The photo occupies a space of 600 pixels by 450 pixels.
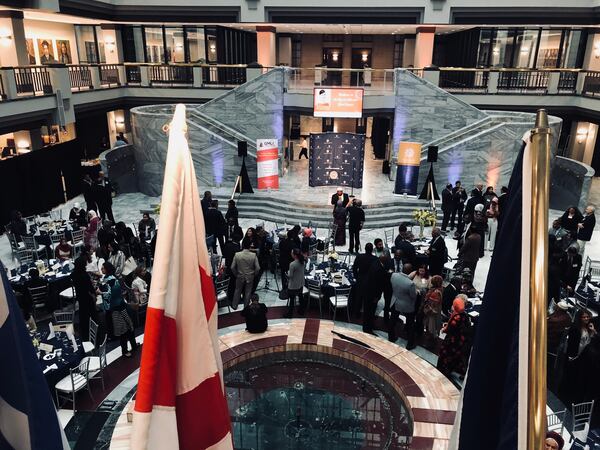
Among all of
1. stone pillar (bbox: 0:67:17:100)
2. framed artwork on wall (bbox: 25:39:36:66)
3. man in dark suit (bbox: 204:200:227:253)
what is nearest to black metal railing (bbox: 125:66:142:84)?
framed artwork on wall (bbox: 25:39:36:66)

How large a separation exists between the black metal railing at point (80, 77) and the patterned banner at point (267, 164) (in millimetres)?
9001

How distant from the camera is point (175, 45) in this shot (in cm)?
2789

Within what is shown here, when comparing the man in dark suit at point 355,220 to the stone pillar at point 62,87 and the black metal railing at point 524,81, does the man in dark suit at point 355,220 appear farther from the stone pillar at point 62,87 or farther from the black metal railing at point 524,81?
the black metal railing at point 524,81

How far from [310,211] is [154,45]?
16408 millimetres

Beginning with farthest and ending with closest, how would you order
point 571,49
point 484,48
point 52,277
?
point 484,48 → point 571,49 → point 52,277

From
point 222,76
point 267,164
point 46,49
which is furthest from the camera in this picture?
point 222,76

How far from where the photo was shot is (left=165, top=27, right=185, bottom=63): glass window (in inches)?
1086

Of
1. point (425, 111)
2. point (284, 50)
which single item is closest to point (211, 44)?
point (284, 50)

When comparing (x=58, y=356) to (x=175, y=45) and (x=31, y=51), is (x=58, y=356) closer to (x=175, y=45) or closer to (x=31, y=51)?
(x=31, y=51)

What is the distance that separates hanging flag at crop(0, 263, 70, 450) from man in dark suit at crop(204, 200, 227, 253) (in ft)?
38.1

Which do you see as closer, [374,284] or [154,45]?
[374,284]

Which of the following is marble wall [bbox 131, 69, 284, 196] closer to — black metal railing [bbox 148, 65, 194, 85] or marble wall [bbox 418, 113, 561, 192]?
black metal railing [bbox 148, 65, 194, 85]

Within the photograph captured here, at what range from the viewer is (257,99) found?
781 inches

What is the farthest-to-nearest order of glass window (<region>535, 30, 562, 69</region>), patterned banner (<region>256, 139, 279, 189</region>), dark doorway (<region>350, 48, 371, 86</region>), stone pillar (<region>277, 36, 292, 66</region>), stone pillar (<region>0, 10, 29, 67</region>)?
dark doorway (<region>350, 48, 371, 86</region>) < stone pillar (<region>277, 36, 292, 66</region>) < glass window (<region>535, 30, 562, 69</region>) < stone pillar (<region>0, 10, 29, 67</region>) < patterned banner (<region>256, 139, 279, 189</region>)
